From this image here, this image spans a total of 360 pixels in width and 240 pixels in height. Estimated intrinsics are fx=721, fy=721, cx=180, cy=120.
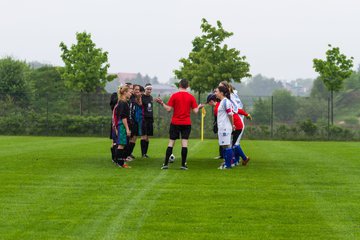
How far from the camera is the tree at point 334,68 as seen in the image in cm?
4095

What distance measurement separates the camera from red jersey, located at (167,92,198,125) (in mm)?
14508

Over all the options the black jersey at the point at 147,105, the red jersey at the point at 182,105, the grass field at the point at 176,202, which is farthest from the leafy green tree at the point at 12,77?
the red jersey at the point at 182,105

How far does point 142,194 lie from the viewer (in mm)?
10531

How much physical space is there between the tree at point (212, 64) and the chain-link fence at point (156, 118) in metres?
2.97

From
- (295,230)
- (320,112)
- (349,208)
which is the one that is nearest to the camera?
(295,230)

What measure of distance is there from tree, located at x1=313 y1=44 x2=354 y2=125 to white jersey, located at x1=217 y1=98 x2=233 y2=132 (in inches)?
1066

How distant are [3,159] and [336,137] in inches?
998

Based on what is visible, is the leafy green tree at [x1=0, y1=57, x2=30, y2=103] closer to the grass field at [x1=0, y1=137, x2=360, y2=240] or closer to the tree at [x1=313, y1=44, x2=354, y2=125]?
the tree at [x1=313, y1=44, x2=354, y2=125]

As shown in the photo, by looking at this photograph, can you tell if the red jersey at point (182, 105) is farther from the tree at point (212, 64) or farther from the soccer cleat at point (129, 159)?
the tree at point (212, 64)

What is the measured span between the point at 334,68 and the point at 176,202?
32.8m

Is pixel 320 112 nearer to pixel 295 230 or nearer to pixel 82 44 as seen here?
pixel 82 44

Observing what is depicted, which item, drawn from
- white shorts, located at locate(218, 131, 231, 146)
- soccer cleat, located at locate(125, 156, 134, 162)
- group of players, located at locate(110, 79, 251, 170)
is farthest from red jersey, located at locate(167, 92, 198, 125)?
soccer cleat, located at locate(125, 156, 134, 162)

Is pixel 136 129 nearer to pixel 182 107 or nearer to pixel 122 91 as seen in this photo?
pixel 122 91

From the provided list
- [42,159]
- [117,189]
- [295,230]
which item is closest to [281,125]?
[42,159]
